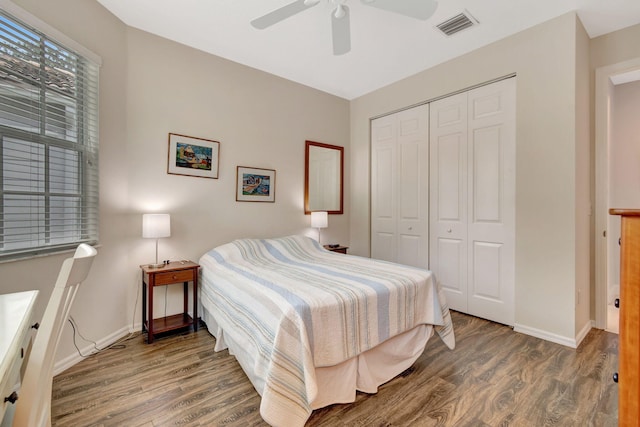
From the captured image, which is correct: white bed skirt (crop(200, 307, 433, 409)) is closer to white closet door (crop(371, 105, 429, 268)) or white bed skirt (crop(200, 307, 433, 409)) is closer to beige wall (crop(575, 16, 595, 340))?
beige wall (crop(575, 16, 595, 340))

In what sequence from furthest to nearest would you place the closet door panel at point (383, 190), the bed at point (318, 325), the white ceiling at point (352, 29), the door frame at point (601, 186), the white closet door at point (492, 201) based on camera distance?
1. the closet door panel at point (383, 190)
2. the white closet door at point (492, 201)
3. the door frame at point (601, 186)
4. the white ceiling at point (352, 29)
5. the bed at point (318, 325)

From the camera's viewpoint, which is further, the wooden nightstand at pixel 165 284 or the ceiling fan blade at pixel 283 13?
the wooden nightstand at pixel 165 284

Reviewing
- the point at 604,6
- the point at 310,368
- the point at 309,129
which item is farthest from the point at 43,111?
the point at 604,6

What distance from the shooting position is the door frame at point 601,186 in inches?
107

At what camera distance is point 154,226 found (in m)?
2.55

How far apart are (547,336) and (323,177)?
9.78ft

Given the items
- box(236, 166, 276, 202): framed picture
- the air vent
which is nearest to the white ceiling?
the air vent

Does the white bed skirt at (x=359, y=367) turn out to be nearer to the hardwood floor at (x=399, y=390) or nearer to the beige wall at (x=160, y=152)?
the hardwood floor at (x=399, y=390)

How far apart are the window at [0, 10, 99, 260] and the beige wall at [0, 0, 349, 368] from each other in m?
0.10

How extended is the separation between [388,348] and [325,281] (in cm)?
61

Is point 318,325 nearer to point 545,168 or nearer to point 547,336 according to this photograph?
point 547,336

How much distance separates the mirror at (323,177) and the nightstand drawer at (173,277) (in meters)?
1.75

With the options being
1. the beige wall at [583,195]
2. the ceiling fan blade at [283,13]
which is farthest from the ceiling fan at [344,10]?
the beige wall at [583,195]

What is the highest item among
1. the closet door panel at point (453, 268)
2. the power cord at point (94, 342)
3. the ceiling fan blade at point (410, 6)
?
the ceiling fan blade at point (410, 6)
